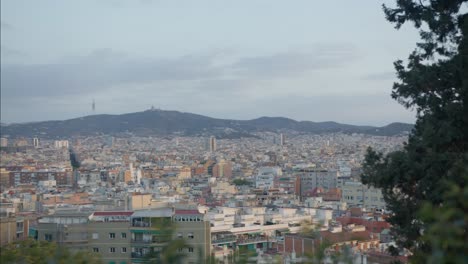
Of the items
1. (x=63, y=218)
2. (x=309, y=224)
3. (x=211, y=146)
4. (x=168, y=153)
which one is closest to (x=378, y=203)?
(x=63, y=218)

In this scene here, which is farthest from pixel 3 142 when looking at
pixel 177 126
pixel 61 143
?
pixel 177 126

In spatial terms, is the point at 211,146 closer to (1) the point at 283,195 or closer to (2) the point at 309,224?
(1) the point at 283,195

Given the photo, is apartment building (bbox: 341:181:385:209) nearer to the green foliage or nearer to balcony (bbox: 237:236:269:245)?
balcony (bbox: 237:236:269:245)

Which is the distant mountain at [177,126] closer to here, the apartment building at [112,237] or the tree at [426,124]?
the apartment building at [112,237]

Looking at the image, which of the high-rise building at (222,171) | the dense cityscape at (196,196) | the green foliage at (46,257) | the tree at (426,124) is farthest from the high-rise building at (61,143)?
the green foliage at (46,257)

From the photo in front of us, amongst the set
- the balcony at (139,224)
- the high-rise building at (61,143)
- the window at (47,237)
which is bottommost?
the window at (47,237)

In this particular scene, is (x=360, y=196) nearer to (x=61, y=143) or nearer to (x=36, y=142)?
(x=36, y=142)

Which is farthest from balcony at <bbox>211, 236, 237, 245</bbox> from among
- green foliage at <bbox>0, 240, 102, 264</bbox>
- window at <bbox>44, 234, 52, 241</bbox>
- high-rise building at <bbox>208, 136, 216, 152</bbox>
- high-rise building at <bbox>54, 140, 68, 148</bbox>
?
high-rise building at <bbox>208, 136, 216, 152</bbox>
